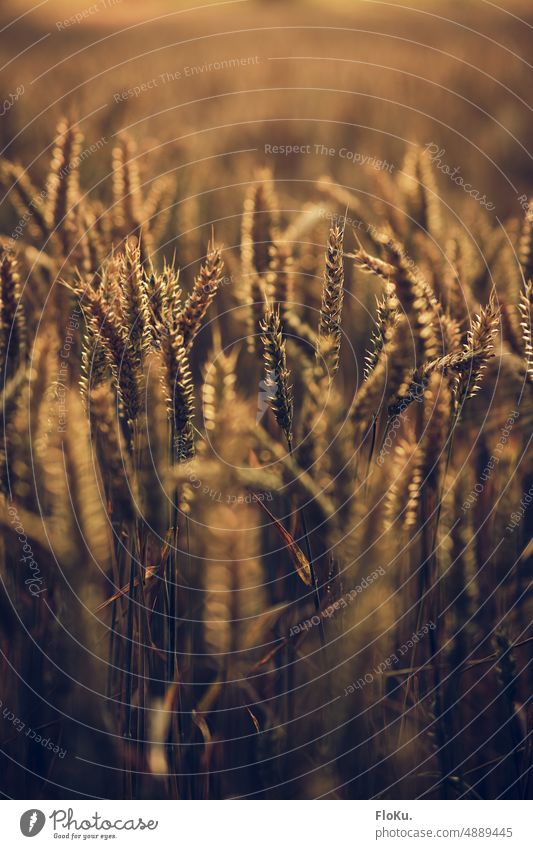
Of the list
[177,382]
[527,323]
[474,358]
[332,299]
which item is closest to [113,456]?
[177,382]

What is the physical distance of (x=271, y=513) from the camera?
86cm

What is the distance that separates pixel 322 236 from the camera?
897 mm

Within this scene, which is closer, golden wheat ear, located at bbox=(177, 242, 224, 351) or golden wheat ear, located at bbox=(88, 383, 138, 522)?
golden wheat ear, located at bbox=(177, 242, 224, 351)

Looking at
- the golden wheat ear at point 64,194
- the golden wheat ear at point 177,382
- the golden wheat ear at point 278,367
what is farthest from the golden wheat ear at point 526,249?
the golden wheat ear at point 64,194

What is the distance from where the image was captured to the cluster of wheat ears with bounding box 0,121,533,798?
0.83m

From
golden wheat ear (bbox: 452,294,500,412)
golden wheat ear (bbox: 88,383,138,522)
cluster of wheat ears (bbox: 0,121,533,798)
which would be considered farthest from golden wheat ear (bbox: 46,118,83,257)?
golden wheat ear (bbox: 452,294,500,412)

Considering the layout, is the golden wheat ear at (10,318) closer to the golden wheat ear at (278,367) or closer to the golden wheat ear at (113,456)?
the golden wheat ear at (113,456)

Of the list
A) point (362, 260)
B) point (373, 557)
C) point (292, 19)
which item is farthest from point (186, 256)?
point (373, 557)

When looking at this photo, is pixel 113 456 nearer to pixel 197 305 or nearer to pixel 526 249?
pixel 197 305

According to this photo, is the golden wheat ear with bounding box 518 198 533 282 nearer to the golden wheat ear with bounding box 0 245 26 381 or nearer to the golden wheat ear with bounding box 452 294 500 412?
the golden wheat ear with bounding box 452 294 500 412
